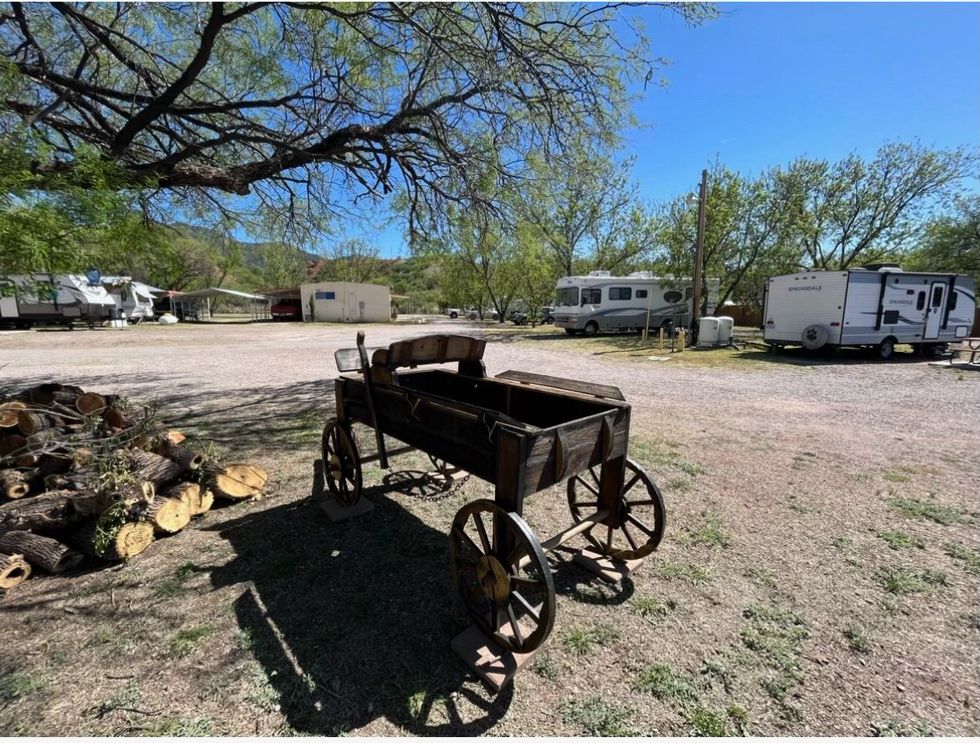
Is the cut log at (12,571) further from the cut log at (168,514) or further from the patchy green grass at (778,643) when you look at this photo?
the patchy green grass at (778,643)

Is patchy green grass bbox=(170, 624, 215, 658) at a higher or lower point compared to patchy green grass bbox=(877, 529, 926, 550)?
lower

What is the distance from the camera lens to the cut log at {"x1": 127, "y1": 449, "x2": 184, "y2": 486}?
10.3 feet

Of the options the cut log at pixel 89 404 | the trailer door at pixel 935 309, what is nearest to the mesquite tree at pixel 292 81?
the cut log at pixel 89 404

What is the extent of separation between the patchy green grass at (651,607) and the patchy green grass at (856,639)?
820mm

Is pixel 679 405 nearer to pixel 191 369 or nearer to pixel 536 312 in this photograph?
pixel 191 369

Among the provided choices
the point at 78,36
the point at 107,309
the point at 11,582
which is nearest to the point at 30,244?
the point at 11,582

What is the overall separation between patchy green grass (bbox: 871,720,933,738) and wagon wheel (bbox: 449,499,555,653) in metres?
1.35

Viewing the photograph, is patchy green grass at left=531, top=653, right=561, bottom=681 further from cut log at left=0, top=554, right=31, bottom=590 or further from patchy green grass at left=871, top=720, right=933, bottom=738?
cut log at left=0, top=554, right=31, bottom=590

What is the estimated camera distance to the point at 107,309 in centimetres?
2377

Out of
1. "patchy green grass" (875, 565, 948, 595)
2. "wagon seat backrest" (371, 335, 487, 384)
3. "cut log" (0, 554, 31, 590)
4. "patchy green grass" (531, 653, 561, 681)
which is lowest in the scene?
"patchy green grass" (531, 653, 561, 681)

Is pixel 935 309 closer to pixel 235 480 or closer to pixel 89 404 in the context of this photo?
pixel 235 480

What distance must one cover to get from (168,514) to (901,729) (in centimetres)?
423

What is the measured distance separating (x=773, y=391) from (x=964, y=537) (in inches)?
230

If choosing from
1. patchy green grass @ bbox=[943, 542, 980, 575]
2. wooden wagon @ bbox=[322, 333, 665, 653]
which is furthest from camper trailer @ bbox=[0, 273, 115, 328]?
patchy green grass @ bbox=[943, 542, 980, 575]
